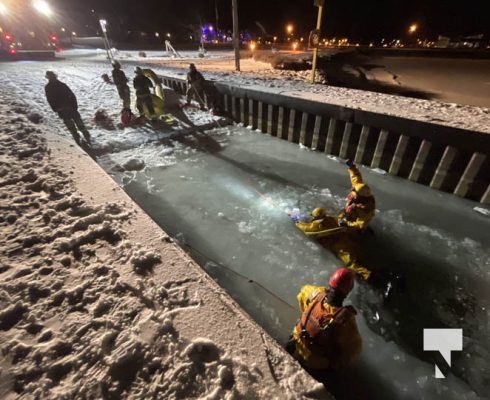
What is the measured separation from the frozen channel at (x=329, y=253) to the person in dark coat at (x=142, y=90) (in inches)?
84.0

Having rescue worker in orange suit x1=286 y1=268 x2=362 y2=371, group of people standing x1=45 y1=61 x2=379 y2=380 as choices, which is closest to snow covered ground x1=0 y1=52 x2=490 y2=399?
group of people standing x1=45 y1=61 x2=379 y2=380

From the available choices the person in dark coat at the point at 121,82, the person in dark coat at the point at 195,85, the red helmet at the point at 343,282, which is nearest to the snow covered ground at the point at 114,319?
the red helmet at the point at 343,282

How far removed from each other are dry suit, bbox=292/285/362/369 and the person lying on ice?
1.60m

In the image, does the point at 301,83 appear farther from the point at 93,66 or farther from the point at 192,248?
the point at 93,66

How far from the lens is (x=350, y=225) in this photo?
14.8 feet

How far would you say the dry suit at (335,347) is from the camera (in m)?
2.54

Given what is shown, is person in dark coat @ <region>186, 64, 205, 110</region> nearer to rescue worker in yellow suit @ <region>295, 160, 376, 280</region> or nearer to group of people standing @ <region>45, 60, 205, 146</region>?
group of people standing @ <region>45, 60, 205, 146</region>

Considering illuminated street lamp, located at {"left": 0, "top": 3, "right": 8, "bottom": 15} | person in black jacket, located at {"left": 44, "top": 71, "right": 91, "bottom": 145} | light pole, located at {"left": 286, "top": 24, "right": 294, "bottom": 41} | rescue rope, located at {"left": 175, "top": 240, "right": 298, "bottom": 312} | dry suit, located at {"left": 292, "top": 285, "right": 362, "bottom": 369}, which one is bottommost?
rescue rope, located at {"left": 175, "top": 240, "right": 298, "bottom": 312}

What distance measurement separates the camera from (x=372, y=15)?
148 feet

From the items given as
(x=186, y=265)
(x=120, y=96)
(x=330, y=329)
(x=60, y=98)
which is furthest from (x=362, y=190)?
(x=120, y=96)

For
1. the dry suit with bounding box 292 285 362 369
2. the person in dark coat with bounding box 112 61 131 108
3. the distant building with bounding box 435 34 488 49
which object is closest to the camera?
the dry suit with bounding box 292 285 362 369

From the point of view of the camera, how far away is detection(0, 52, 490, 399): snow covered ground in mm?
1788

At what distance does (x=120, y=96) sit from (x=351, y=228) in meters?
9.17

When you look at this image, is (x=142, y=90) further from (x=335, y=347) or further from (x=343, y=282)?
(x=335, y=347)
